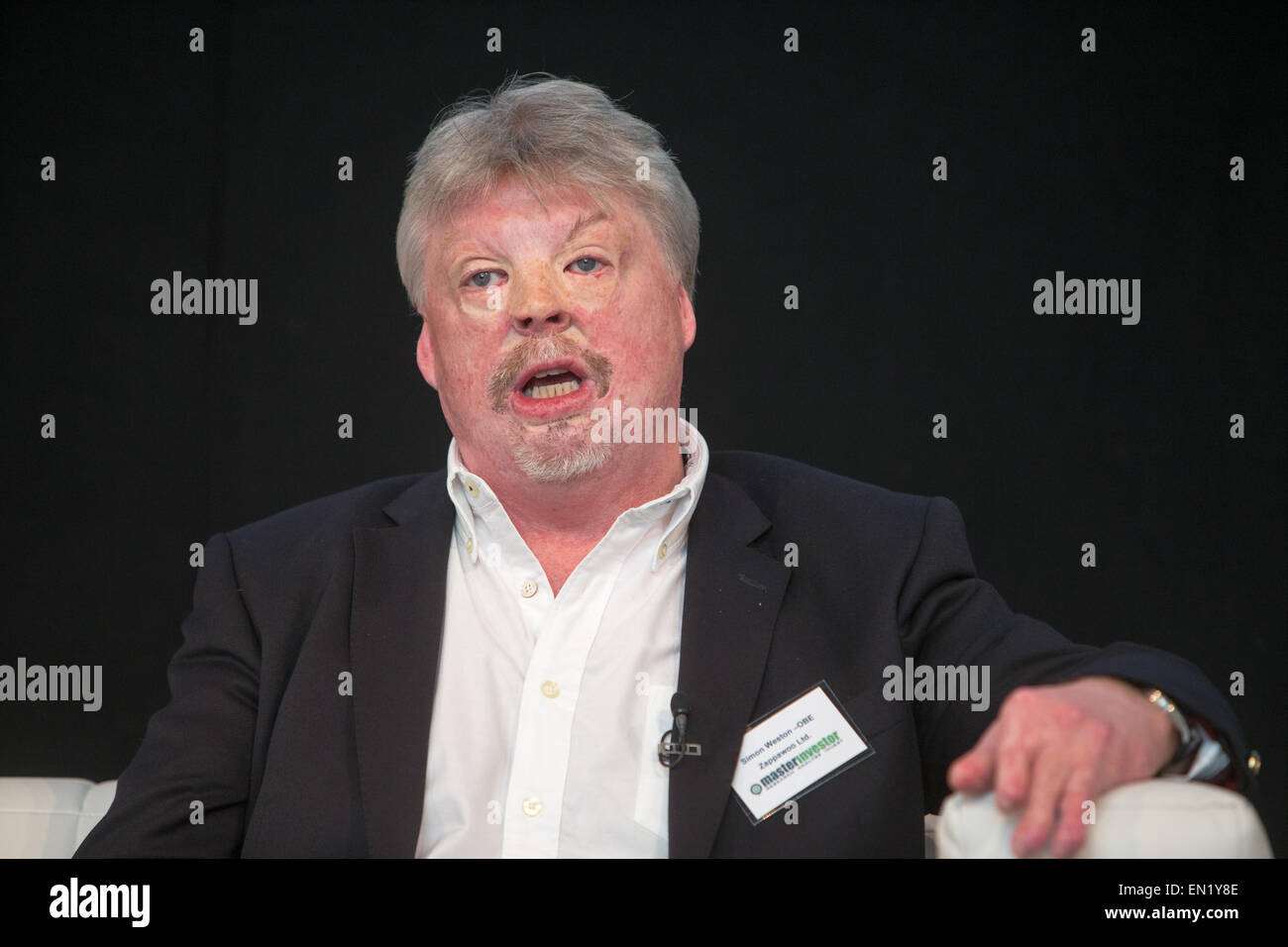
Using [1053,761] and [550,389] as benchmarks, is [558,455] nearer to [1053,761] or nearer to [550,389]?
[550,389]

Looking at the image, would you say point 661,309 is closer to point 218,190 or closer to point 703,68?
point 703,68

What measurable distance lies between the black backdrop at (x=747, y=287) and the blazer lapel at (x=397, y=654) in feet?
2.97

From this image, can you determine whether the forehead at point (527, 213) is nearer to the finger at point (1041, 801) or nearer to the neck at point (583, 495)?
the neck at point (583, 495)

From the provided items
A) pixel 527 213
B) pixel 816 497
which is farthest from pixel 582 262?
pixel 816 497

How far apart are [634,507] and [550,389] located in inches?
10.3

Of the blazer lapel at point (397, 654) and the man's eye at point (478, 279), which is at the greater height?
the man's eye at point (478, 279)

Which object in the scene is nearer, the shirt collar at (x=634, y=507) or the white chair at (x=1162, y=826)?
the white chair at (x=1162, y=826)

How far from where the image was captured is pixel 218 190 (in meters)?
3.11

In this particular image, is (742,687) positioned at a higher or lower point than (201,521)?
lower

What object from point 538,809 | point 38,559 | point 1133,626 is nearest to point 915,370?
point 1133,626

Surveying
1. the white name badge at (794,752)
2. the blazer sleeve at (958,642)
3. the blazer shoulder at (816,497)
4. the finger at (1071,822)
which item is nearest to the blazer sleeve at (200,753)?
the white name badge at (794,752)

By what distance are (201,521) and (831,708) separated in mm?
1741

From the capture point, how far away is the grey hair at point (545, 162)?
2342 mm

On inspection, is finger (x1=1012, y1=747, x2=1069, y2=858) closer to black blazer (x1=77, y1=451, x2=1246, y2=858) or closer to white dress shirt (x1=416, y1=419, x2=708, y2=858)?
black blazer (x1=77, y1=451, x2=1246, y2=858)
